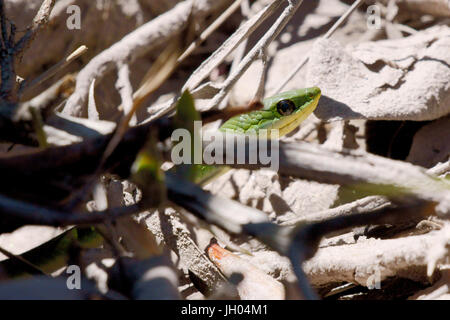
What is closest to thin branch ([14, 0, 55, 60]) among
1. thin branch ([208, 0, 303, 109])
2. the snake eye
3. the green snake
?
the green snake

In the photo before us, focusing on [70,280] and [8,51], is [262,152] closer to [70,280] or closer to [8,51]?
[70,280]

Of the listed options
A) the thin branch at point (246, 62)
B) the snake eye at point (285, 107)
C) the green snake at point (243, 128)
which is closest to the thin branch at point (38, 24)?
the green snake at point (243, 128)

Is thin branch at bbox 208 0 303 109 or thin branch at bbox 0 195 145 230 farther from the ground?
thin branch at bbox 208 0 303 109

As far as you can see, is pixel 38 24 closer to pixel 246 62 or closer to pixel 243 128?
pixel 246 62

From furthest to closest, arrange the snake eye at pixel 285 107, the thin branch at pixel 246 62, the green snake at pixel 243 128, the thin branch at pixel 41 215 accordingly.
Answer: the snake eye at pixel 285 107
the thin branch at pixel 246 62
the green snake at pixel 243 128
the thin branch at pixel 41 215

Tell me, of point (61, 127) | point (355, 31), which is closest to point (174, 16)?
point (355, 31)

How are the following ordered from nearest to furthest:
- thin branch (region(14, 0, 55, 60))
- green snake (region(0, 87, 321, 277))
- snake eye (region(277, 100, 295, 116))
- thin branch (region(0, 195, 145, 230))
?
thin branch (region(0, 195, 145, 230)) < green snake (region(0, 87, 321, 277)) < thin branch (region(14, 0, 55, 60)) < snake eye (region(277, 100, 295, 116))

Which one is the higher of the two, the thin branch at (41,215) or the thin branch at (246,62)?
the thin branch at (246,62)

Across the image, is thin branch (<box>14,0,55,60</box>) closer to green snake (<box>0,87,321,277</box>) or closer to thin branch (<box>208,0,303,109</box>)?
green snake (<box>0,87,321,277</box>)

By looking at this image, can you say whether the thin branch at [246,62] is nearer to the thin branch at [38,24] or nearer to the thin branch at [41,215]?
the thin branch at [38,24]
